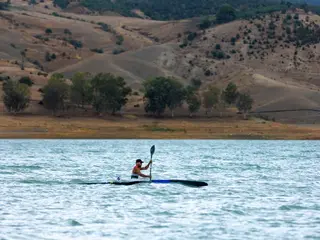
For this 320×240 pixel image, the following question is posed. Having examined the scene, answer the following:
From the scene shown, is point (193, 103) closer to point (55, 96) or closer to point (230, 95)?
point (230, 95)

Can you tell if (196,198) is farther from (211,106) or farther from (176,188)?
(211,106)

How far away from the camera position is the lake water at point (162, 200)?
33.5m

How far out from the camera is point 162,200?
4253cm

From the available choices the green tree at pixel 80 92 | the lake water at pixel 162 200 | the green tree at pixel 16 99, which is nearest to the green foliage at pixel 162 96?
the green tree at pixel 80 92

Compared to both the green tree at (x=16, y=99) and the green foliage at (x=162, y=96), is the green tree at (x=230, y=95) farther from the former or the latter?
the green tree at (x=16, y=99)

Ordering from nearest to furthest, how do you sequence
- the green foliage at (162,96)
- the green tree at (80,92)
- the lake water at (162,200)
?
1. the lake water at (162,200)
2. the green tree at (80,92)
3. the green foliage at (162,96)

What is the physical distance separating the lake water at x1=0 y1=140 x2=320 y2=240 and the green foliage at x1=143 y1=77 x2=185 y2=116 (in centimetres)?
6757

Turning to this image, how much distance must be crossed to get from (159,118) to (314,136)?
A: 2879cm

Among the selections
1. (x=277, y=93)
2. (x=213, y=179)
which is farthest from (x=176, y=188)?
(x=277, y=93)

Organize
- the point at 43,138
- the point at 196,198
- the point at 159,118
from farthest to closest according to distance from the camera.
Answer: the point at 159,118 → the point at 43,138 → the point at 196,198

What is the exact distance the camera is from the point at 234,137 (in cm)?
12319

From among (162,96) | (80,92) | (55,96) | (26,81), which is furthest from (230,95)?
(26,81)

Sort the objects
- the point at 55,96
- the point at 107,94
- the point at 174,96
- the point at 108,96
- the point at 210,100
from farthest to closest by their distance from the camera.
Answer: the point at 174,96, the point at 210,100, the point at 107,94, the point at 108,96, the point at 55,96

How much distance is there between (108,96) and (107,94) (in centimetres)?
74
